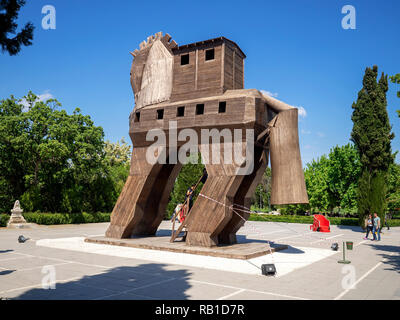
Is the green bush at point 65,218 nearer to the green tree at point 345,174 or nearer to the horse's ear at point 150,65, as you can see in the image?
the horse's ear at point 150,65

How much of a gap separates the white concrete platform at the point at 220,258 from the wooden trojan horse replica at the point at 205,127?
A: 149 cm

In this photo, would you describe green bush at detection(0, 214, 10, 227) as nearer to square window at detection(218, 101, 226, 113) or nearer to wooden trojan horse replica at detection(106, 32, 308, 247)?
wooden trojan horse replica at detection(106, 32, 308, 247)

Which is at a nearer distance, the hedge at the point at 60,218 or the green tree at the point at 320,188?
the hedge at the point at 60,218

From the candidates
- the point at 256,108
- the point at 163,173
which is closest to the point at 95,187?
the point at 163,173

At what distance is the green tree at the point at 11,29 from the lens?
21.4 ft

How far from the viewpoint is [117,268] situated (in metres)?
11.2

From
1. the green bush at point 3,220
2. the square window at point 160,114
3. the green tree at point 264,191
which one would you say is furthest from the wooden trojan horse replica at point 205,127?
the green tree at point 264,191

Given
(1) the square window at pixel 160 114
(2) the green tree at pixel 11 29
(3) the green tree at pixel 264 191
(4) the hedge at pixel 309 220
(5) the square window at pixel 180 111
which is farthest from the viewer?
(3) the green tree at pixel 264 191

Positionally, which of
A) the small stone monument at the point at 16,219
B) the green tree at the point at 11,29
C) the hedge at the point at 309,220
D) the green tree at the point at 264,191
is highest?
the green tree at the point at 11,29

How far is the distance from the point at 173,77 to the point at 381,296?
40.0 feet

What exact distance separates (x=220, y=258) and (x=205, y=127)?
542cm

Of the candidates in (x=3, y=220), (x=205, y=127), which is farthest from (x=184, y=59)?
(x=3, y=220)

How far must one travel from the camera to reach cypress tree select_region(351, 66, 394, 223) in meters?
27.6
